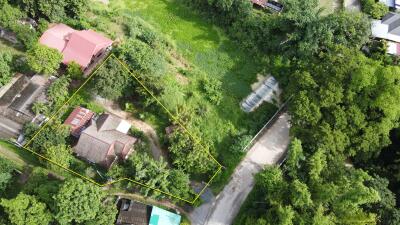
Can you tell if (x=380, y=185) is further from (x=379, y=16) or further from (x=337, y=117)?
(x=379, y=16)

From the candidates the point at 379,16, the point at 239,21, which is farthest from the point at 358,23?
the point at 239,21

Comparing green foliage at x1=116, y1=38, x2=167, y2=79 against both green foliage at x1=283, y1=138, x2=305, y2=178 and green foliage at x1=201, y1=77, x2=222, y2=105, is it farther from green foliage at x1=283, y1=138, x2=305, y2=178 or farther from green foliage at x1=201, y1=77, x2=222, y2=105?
green foliage at x1=283, y1=138, x2=305, y2=178

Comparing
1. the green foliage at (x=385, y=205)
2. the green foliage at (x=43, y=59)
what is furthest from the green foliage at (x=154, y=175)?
the green foliage at (x=385, y=205)

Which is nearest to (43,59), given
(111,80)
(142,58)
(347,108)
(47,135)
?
(111,80)

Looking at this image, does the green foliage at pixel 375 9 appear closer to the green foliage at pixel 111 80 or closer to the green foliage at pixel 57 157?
the green foliage at pixel 111 80

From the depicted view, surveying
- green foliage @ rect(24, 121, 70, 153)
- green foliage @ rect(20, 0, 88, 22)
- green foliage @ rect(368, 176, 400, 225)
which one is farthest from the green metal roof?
green foliage @ rect(20, 0, 88, 22)

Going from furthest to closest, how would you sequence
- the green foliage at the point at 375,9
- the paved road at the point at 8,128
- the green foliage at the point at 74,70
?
the green foliage at the point at 375,9 → the green foliage at the point at 74,70 → the paved road at the point at 8,128
